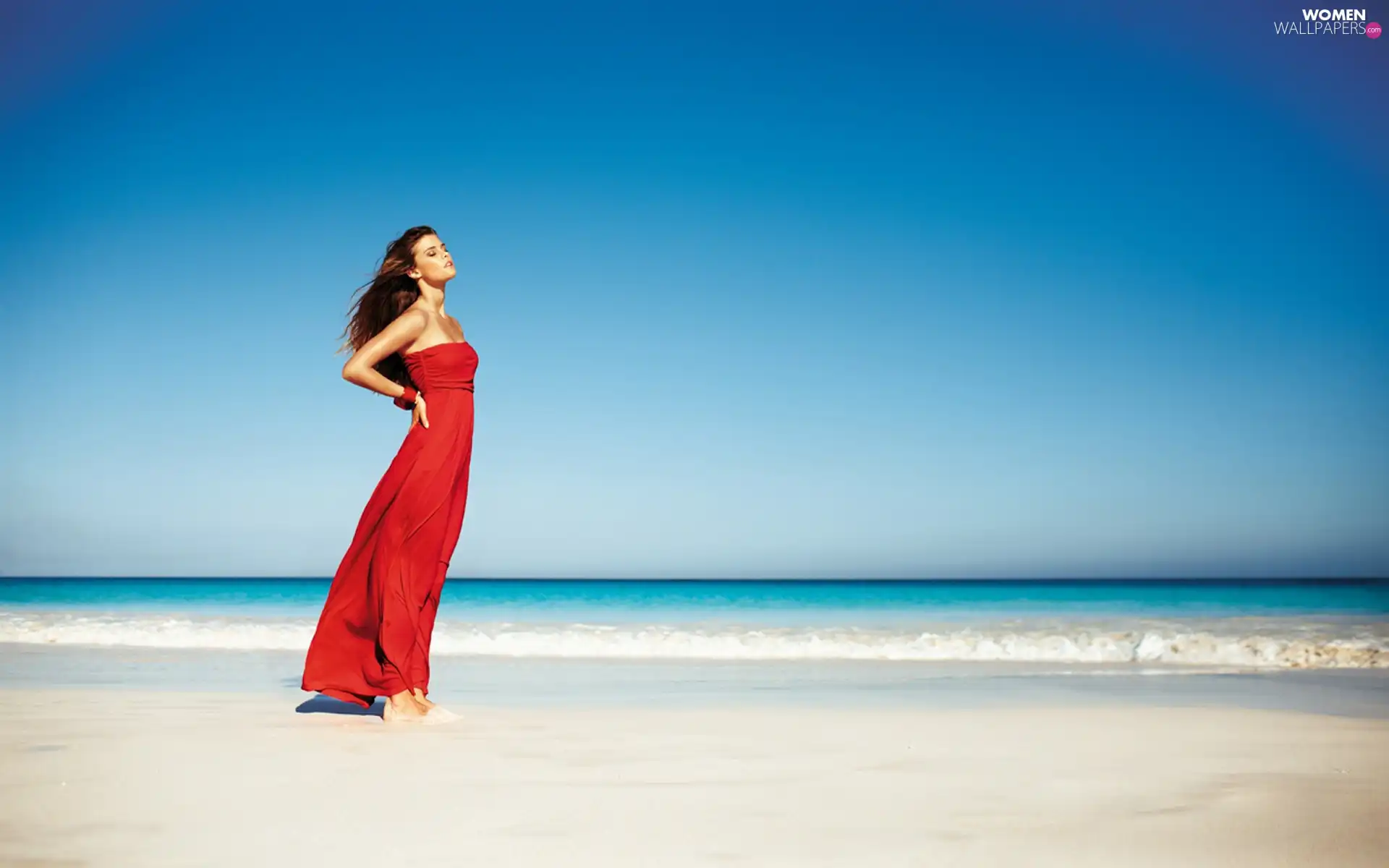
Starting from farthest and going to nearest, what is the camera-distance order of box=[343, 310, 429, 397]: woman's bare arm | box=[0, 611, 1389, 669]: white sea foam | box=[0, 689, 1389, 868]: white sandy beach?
box=[0, 611, 1389, 669]: white sea foam → box=[343, 310, 429, 397]: woman's bare arm → box=[0, 689, 1389, 868]: white sandy beach

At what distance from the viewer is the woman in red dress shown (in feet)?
16.9

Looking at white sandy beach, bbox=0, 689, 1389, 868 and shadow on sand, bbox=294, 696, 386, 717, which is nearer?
white sandy beach, bbox=0, 689, 1389, 868

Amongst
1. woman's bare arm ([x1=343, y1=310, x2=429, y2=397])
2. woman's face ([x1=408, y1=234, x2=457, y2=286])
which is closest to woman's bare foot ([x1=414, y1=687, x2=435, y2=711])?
woman's bare arm ([x1=343, y1=310, x2=429, y2=397])

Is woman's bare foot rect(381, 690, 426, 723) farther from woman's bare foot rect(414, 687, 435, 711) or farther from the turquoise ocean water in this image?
the turquoise ocean water

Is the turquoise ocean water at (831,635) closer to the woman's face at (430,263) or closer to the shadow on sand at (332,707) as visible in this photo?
the shadow on sand at (332,707)

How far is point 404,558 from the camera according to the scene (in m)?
5.21

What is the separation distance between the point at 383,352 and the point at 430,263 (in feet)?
1.80

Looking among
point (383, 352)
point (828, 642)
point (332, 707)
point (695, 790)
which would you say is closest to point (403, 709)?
point (332, 707)

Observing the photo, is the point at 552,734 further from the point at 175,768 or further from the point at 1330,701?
the point at 1330,701

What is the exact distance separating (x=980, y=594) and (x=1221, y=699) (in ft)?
113

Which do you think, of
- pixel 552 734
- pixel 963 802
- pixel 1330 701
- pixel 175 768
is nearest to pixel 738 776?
pixel 963 802

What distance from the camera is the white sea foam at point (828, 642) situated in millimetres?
9148

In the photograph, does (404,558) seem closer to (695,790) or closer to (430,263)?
(430,263)

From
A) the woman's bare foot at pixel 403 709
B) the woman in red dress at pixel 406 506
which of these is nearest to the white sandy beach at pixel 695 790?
the woman's bare foot at pixel 403 709
